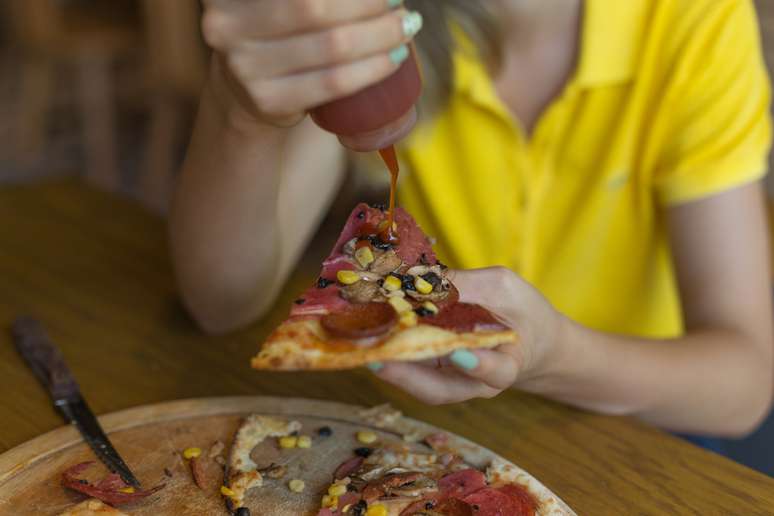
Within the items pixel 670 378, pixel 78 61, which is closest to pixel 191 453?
pixel 670 378

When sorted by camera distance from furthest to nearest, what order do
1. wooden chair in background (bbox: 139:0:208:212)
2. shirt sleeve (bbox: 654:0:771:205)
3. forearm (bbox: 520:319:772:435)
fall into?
wooden chair in background (bbox: 139:0:208:212) < shirt sleeve (bbox: 654:0:771:205) < forearm (bbox: 520:319:772:435)

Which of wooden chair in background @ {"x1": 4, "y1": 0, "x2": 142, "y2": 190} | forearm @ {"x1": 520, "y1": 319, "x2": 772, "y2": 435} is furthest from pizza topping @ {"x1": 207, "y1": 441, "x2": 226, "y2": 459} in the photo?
wooden chair in background @ {"x1": 4, "y1": 0, "x2": 142, "y2": 190}

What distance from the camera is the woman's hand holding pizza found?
0.84 m

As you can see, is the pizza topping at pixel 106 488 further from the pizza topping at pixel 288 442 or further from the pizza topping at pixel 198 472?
the pizza topping at pixel 288 442

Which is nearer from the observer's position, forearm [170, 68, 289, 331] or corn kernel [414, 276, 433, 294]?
corn kernel [414, 276, 433, 294]

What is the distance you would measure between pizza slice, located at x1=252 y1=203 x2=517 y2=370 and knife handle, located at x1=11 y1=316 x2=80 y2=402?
374mm

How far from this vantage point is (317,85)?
813 mm

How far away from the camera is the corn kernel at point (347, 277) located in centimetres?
93

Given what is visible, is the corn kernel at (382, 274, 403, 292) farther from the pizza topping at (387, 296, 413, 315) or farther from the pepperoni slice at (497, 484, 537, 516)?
the pepperoni slice at (497, 484, 537, 516)

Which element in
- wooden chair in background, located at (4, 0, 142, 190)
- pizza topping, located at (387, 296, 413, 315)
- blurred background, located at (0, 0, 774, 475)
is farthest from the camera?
wooden chair in background, located at (4, 0, 142, 190)

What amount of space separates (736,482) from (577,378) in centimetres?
21

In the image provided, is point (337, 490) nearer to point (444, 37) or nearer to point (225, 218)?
point (225, 218)

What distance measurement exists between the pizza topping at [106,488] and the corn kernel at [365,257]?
0.31 m

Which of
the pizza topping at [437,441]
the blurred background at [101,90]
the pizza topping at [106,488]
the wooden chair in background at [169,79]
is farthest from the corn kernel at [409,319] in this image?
the blurred background at [101,90]
